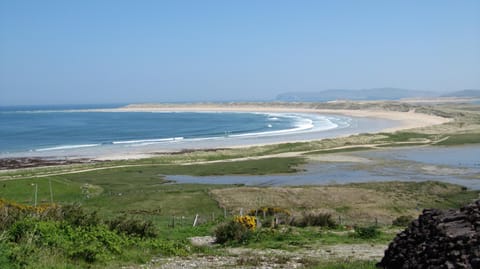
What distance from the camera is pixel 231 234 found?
56.6 feet

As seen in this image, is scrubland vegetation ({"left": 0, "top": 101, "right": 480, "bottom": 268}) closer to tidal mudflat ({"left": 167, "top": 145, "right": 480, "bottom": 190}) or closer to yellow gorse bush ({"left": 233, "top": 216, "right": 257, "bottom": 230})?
yellow gorse bush ({"left": 233, "top": 216, "right": 257, "bottom": 230})

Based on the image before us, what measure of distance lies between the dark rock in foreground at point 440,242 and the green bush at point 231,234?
240 inches

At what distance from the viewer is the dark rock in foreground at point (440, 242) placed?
959cm

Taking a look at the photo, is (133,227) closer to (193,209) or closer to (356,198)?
(193,209)

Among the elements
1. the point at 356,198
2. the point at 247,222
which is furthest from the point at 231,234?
the point at 356,198

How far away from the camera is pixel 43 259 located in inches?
446

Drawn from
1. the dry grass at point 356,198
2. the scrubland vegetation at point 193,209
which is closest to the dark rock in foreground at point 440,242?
the scrubland vegetation at point 193,209

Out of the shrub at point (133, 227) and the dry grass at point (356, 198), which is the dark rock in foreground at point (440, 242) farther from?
the dry grass at point (356, 198)

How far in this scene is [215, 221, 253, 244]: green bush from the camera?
17203mm

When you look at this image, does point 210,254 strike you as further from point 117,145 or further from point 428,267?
point 117,145

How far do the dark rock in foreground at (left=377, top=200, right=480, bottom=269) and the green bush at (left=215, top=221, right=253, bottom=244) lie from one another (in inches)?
240

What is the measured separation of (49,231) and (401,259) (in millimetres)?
8665

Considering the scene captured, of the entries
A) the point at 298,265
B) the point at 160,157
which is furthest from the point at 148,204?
the point at 160,157

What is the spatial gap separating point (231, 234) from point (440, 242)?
327 inches
